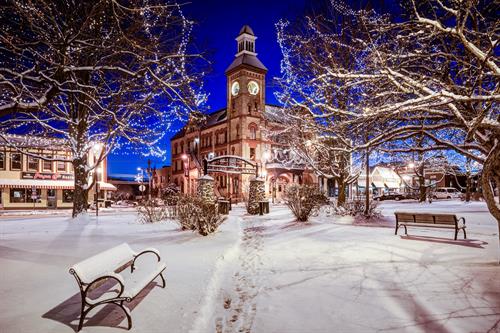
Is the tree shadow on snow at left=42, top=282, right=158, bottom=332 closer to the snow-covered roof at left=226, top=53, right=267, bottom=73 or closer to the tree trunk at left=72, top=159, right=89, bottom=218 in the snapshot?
the tree trunk at left=72, top=159, right=89, bottom=218

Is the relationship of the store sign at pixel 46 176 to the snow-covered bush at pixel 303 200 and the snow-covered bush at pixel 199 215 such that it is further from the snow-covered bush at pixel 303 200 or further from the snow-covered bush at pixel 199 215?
the snow-covered bush at pixel 303 200

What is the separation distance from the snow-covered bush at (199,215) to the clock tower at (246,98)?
120 feet

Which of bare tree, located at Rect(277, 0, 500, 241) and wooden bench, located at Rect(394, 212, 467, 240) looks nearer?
bare tree, located at Rect(277, 0, 500, 241)

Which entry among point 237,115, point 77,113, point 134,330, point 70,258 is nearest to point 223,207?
point 77,113

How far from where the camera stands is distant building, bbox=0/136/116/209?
32094 mm

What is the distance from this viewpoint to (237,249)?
9352mm

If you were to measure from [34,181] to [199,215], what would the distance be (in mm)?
30910

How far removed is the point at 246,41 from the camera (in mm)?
51875

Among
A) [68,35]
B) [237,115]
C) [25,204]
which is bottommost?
[25,204]

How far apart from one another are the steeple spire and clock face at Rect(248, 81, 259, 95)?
566 cm

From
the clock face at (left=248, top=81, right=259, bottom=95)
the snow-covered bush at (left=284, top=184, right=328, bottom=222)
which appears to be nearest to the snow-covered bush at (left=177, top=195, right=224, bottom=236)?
the snow-covered bush at (left=284, top=184, right=328, bottom=222)

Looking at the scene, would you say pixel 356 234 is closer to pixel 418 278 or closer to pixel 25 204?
pixel 418 278

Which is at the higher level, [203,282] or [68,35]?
[68,35]

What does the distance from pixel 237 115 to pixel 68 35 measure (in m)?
44.5
